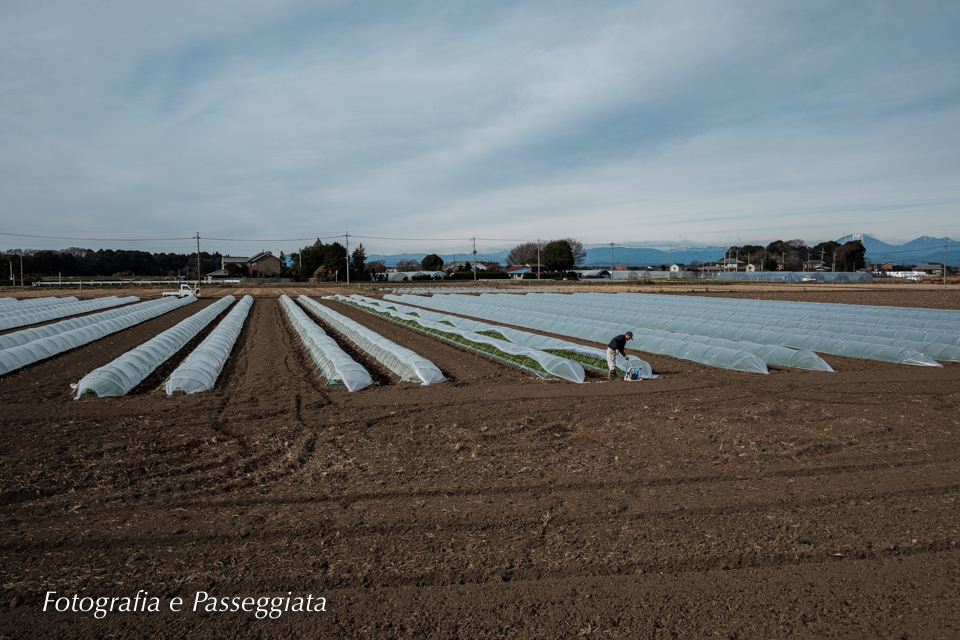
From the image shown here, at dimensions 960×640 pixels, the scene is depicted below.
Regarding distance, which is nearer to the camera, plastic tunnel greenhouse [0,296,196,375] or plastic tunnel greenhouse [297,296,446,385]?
plastic tunnel greenhouse [297,296,446,385]

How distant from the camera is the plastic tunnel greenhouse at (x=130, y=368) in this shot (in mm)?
11094

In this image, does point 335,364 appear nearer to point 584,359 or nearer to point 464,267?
point 584,359

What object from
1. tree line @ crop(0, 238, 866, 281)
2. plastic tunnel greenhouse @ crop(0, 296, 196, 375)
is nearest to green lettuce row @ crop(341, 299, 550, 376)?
plastic tunnel greenhouse @ crop(0, 296, 196, 375)

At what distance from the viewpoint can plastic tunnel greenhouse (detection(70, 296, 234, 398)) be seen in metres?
11.1

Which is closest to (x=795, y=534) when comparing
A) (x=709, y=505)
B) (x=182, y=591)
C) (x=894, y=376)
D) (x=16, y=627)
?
(x=709, y=505)

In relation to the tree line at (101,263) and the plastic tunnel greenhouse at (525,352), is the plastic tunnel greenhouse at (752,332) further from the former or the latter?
the tree line at (101,263)

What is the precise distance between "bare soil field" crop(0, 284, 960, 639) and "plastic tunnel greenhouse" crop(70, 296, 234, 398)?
1.84ft

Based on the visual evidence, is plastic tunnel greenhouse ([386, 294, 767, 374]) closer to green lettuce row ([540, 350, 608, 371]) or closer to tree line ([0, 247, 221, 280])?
green lettuce row ([540, 350, 608, 371])

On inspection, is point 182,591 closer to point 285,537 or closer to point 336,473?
point 285,537

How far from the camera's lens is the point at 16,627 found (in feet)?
13.4

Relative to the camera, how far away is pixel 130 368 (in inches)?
490

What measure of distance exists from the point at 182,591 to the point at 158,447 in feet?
13.4

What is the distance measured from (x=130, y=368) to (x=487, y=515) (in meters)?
10.1

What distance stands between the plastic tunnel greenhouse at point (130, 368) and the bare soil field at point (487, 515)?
0.56 metres
